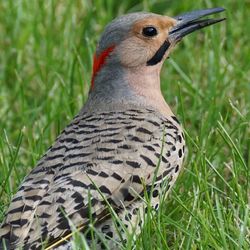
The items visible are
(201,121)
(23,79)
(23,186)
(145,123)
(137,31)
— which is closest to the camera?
(23,186)

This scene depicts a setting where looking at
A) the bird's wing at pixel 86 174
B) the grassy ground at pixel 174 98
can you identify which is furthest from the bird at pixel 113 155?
the grassy ground at pixel 174 98

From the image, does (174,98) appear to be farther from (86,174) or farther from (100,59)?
(86,174)

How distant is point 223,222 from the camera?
5.00 m

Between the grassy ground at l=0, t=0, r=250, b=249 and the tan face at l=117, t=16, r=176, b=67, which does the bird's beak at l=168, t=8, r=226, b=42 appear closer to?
the tan face at l=117, t=16, r=176, b=67

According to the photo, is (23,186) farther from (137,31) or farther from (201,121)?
(201,121)

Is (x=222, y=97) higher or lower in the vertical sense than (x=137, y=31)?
lower

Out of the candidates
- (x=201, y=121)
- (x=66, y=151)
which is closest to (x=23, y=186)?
(x=66, y=151)

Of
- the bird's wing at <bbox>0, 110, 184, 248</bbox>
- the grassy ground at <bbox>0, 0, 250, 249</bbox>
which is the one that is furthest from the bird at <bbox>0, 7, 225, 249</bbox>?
the grassy ground at <bbox>0, 0, 250, 249</bbox>

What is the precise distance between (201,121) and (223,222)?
5.57 ft

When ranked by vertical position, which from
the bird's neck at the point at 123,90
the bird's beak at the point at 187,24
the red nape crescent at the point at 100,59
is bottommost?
the bird's neck at the point at 123,90

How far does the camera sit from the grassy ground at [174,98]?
5.19m

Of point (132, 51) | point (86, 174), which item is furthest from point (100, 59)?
point (86, 174)

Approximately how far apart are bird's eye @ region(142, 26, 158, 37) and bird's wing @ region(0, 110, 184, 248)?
0.54 metres

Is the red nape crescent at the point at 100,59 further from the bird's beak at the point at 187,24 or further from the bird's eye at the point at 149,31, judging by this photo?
the bird's beak at the point at 187,24
